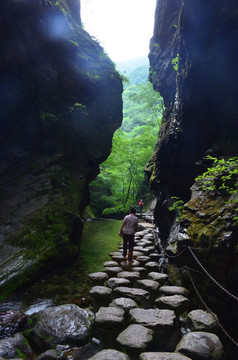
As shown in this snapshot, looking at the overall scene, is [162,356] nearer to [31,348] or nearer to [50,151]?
[31,348]

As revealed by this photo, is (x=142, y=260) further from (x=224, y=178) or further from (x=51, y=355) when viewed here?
(x=51, y=355)

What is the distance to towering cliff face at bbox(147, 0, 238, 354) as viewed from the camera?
470 centimetres

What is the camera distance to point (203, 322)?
3885 mm

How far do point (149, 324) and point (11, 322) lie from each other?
2508 millimetres

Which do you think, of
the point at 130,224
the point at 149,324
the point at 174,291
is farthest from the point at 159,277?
the point at 149,324

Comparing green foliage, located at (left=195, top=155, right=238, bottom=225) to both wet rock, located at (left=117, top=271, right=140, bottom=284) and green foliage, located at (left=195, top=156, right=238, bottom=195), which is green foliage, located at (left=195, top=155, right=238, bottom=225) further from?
wet rock, located at (left=117, top=271, right=140, bottom=284)

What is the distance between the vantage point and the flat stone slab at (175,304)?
4.49 m

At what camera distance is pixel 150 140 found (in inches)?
1200

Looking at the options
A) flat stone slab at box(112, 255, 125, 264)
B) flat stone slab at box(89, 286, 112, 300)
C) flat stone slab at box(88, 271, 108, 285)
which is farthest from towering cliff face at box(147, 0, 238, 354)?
flat stone slab at box(88, 271, 108, 285)

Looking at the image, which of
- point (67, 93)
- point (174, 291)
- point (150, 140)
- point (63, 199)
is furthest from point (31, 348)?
point (150, 140)

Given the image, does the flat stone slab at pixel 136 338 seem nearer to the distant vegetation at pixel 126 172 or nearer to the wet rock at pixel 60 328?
the wet rock at pixel 60 328

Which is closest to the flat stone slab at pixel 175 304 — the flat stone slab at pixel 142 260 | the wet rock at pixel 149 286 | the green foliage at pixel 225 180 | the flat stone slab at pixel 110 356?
the wet rock at pixel 149 286

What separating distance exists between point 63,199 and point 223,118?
23.1 feet

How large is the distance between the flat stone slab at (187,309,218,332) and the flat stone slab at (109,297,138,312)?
112 centimetres
